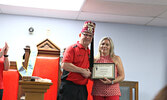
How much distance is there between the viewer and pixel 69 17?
482 centimetres

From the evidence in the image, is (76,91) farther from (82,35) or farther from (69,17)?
(69,17)

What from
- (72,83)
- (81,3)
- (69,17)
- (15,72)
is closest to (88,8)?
(81,3)

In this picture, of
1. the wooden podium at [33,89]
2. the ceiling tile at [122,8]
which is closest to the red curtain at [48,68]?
the ceiling tile at [122,8]

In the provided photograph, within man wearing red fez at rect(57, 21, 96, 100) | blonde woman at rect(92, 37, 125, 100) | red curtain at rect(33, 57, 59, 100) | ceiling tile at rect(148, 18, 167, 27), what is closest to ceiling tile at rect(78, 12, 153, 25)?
ceiling tile at rect(148, 18, 167, 27)

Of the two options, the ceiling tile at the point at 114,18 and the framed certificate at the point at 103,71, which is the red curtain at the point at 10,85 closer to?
the framed certificate at the point at 103,71

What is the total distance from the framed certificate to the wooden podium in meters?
0.66

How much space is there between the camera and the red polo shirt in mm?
2289

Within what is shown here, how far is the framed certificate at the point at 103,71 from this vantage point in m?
2.41

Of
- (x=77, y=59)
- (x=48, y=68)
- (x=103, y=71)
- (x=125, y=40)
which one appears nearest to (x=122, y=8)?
(x=125, y=40)

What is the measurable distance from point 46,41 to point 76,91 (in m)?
2.00

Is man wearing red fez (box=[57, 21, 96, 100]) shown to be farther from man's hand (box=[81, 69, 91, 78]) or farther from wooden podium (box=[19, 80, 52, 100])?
wooden podium (box=[19, 80, 52, 100])

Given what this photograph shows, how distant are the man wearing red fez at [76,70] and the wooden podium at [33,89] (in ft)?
1.20

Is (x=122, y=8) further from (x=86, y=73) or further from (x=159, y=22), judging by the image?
(x=86, y=73)

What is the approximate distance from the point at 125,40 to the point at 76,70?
3.01 metres
